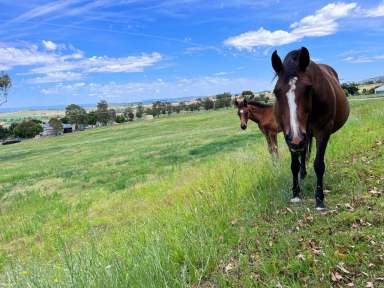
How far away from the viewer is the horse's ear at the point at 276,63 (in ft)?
17.6

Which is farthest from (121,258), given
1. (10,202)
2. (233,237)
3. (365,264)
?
(10,202)

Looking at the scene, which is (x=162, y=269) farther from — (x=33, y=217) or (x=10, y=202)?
(x=10, y=202)

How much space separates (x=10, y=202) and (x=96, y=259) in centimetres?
1299

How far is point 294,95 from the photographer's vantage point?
16.8 feet

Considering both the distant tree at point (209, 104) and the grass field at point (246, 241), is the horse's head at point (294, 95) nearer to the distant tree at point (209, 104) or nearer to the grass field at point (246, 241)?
the grass field at point (246, 241)

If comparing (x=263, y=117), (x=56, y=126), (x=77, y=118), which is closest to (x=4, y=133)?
(x=56, y=126)

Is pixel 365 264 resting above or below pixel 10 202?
above

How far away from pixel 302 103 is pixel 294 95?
6.4 inches

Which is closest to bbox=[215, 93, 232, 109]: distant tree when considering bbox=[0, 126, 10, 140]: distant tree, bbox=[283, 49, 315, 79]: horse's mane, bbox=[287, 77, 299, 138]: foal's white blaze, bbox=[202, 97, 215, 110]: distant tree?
bbox=[202, 97, 215, 110]: distant tree

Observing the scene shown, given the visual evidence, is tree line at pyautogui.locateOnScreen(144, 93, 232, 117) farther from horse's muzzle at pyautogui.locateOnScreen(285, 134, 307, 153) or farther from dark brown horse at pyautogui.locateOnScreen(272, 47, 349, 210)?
horse's muzzle at pyautogui.locateOnScreen(285, 134, 307, 153)

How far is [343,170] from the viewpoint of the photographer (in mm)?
7449

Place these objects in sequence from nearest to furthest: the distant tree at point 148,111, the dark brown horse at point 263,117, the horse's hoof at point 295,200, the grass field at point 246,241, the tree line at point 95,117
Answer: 1. the grass field at point 246,241
2. the horse's hoof at point 295,200
3. the dark brown horse at point 263,117
4. the tree line at point 95,117
5. the distant tree at point 148,111

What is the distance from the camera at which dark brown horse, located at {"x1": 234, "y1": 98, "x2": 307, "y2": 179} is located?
41.3ft

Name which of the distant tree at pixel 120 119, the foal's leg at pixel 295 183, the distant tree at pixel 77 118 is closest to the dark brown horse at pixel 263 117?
the foal's leg at pixel 295 183
